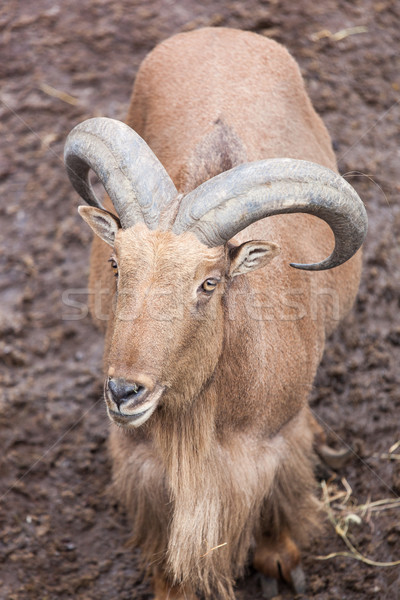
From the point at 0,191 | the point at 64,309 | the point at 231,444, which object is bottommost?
the point at 64,309

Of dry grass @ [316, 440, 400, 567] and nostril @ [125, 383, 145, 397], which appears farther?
dry grass @ [316, 440, 400, 567]

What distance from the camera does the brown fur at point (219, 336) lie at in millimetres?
3998

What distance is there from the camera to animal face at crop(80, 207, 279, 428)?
383 centimetres

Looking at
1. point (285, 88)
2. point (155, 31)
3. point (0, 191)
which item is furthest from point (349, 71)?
point (0, 191)

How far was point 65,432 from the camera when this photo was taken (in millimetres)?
7051

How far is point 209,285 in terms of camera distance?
4102mm

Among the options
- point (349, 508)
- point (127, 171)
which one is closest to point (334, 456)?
point (349, 508)

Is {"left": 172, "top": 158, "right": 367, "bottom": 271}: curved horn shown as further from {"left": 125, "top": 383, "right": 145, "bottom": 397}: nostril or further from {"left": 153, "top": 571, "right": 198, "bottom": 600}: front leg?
{"left": 153, "top": 571, "right": 198, "bottom": 600}: front leg

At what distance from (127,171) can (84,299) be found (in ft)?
13.1

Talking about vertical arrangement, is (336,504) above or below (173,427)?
below

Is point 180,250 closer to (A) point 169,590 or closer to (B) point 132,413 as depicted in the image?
(B) point 132,413

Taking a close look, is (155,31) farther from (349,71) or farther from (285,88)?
(285,88)

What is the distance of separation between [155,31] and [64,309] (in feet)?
14.2

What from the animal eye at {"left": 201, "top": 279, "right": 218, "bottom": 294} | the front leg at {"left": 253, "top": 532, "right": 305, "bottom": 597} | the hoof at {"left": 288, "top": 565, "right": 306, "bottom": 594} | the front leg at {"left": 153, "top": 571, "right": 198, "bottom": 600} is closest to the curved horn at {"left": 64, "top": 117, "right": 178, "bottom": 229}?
the animal eye at {"left": 201, "top": 279, "right": 218, "bottom": 294}
